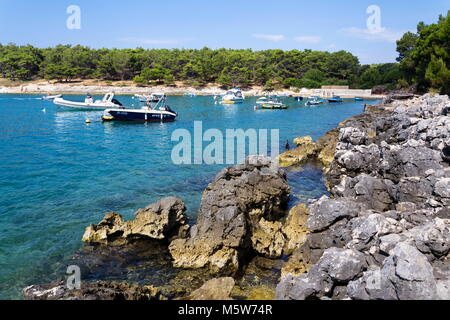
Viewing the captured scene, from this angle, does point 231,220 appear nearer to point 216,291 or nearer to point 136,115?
point 216,291

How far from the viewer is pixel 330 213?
14523 millimetres

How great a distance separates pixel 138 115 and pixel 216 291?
51204mm

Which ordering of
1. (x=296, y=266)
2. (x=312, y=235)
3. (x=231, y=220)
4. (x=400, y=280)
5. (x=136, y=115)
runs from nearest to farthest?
(x=400, y=280), (x=296, y=266), (x=312, y=235), (x=231, y=220), (x=136, y=115)

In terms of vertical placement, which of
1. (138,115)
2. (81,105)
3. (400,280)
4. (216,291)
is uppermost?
(81,105)

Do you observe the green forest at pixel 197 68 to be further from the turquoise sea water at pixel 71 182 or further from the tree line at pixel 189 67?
the turquoise sea water at pixel 71 182

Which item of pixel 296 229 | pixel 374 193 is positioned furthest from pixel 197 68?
pixel 296 229

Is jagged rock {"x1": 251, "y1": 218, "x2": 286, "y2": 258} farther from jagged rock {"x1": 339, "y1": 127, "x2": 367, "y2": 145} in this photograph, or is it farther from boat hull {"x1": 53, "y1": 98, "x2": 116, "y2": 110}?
boat hull {"x1": 53, "y1": 98, "x2": 116, "y2": 110}

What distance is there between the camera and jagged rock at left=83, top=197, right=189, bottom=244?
1603 cm

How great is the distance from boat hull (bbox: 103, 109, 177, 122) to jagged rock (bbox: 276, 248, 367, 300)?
51.7 m

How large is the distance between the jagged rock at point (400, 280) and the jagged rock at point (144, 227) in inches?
354

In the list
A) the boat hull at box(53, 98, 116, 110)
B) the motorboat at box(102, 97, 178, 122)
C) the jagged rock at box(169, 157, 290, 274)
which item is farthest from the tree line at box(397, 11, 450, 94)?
the boat hull at box(53, 98, 116, 110)
